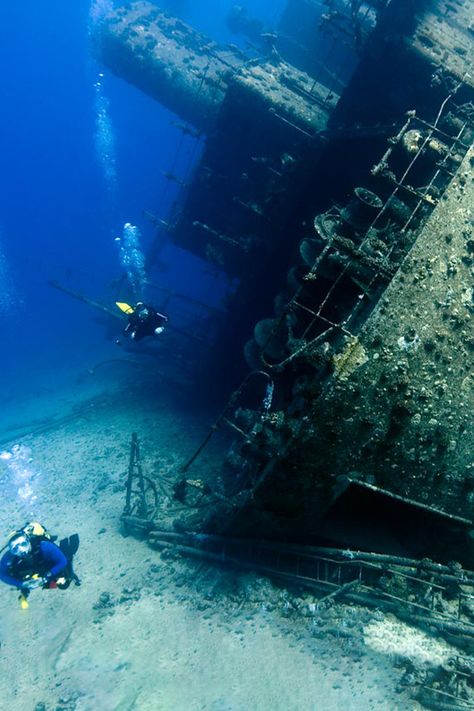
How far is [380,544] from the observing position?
5.23m

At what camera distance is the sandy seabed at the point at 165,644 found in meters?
4.10

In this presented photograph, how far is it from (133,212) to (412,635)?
99.7 meters

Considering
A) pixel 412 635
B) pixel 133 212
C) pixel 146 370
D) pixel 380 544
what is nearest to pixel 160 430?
pixel 146 370

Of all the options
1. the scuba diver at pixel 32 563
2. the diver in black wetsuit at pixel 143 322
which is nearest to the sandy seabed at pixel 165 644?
the scuba diver at pixel 32 563

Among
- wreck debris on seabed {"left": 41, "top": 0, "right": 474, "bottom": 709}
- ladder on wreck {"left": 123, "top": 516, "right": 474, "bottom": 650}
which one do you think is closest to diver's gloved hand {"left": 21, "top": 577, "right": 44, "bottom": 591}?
Answer: wreck debris on seabed {"left": 41, "top": 0, "right": 474, "bottom": 709}

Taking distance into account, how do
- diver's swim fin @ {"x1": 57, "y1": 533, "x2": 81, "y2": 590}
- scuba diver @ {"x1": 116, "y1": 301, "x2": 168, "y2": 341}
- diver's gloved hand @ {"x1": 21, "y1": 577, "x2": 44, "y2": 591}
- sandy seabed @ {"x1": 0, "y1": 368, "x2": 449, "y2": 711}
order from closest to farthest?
1. sandy seabed @ {"x1": 0, "y1": 368, "x2": 449, "y2": 711}
2. diver's gloved hand @ {"x1": 21, "y1": 577, "x2": 44, "y2": 591}
3. diver's swim fin @ {"x1": 57, "y1": 533, "x2": 81, "y2": 590}
4. scuba diver @ {"x1": 116, "y1": 301, "x2": 168, "y2": 341}

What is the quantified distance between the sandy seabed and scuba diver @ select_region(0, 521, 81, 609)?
0.64m

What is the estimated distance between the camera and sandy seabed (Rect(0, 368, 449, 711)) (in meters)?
4.10

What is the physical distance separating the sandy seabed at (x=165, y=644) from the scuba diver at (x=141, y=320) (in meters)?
2.87

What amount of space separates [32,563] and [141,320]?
4.38 metres

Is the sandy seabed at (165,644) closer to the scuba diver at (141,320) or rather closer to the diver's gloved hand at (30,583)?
the diver's gloved hand at (30,583)

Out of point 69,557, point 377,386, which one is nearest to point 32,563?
point 69,557

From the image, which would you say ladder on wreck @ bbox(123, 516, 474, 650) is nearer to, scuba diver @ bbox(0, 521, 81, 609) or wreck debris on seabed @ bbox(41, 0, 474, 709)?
wreck debris on seabed @ bbox(41, 0, 474, 709)

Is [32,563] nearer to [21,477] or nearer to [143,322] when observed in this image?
[143,322]
